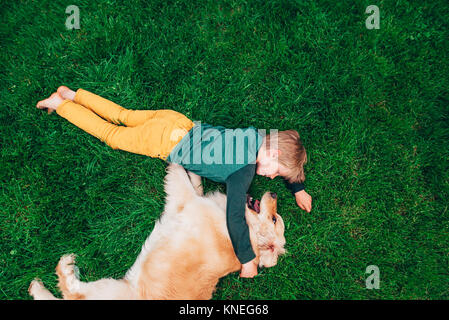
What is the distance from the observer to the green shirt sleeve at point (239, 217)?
7.74ft

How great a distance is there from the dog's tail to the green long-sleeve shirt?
131 millimetres

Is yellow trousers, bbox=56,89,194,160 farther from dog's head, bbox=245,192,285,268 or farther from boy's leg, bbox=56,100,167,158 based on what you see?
dog's head, bbox=245,192,285,268

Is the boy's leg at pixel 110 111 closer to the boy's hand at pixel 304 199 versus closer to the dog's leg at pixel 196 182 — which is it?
the dog's leg at pixel 196 182

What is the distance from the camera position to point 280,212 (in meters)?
3.04

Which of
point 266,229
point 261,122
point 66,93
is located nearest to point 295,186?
point 266,229

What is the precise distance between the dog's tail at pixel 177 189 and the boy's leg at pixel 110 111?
→ 59cm

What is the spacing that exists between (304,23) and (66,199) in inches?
129

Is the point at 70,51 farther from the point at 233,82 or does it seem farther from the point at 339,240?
the point at 339,240

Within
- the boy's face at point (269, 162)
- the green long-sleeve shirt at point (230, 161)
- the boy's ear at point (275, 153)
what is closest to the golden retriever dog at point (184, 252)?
the green long-sleeve shirt at point (230, 161)

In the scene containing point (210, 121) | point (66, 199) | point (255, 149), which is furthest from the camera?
point (210, 121)

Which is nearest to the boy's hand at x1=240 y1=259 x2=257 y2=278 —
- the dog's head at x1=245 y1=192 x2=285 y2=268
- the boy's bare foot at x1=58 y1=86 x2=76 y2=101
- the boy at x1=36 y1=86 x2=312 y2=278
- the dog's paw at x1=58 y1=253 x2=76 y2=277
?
the boy at x1=36 y1=86 x2=312 y2=278

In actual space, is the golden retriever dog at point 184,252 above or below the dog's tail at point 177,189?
below
